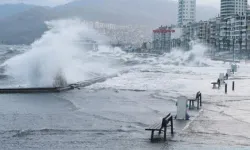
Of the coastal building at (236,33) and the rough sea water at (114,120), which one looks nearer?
the rough sea water at (114,120)

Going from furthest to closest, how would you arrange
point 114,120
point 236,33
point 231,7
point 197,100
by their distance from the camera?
point 231,7 < point 236,33 < point 197,100 < point 114,120

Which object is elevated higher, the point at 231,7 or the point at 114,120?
the point at 231,7

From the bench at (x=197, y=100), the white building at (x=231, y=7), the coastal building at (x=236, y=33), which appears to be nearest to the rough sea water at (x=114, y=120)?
the bench at (x=197, y=100)

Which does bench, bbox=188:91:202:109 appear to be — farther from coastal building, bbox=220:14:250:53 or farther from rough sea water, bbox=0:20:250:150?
coastal building, bbox=220:14:250:53

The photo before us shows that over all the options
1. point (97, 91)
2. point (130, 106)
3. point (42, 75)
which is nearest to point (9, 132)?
point (130, 106)

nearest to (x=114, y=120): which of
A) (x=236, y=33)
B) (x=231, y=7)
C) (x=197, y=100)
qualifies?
(x=197, y=100)

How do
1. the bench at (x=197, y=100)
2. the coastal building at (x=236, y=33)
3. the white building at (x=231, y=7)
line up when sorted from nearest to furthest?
the bench at (x=197, y=100) → the coastal building at (x=236, y=33) → the white building at (x=231, y=7)

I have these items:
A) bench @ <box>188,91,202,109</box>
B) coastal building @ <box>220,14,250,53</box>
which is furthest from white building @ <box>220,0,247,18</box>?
bench @ <box>188,91,202,109</box>

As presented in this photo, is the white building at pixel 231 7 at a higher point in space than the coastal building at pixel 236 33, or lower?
higher

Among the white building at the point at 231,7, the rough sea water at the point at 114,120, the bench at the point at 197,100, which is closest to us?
the rough sea water at the point at 114,120

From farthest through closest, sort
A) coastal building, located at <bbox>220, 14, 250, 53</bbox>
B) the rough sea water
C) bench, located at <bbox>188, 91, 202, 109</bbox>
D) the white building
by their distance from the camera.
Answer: the white building
coastal building, located at <bbox>220, 14, 250, 53</bbox>
bench, located at <bbox>188, 91, 202, 109</bbox>
the rough sea water

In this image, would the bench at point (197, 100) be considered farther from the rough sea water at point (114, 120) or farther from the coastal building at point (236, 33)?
the coastal building at point (236, 33)

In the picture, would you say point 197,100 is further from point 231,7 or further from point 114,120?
point 231,7

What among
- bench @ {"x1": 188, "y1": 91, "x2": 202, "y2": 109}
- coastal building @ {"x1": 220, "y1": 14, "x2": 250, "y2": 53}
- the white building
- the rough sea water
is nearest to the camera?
the rough sea water
